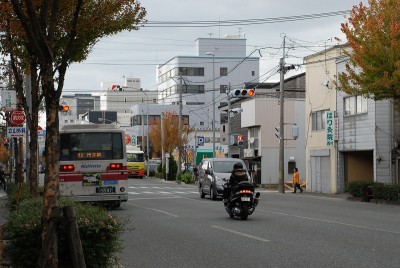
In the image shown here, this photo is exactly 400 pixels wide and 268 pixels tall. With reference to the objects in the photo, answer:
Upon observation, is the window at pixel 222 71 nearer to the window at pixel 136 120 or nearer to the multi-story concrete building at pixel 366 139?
the window at pixel 136 120

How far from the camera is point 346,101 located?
124 feet

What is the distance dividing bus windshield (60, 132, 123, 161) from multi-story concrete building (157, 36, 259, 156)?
76066mm

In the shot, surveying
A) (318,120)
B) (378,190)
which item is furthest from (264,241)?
(318,120)

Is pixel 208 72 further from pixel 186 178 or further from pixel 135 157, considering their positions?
pixel 186 178

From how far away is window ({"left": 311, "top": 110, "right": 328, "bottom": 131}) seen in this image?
1612 inches

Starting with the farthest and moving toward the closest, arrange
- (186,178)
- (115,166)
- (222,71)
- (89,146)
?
(222,71)
(186,178)
(115,166)
(89,146)

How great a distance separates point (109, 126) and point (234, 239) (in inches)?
420

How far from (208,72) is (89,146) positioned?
80.9 metres

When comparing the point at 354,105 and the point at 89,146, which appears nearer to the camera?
the point at 89,146

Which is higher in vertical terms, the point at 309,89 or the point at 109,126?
the point at 309,89

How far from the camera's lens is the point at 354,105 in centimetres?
3672

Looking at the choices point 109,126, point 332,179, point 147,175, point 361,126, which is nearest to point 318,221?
point 109,126

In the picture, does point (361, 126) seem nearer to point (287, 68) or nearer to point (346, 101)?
point (346, 101)

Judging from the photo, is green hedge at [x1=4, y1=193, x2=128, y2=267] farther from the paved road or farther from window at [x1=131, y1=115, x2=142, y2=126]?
window at [x1=131, y1=115, x2=142, y2=126]
